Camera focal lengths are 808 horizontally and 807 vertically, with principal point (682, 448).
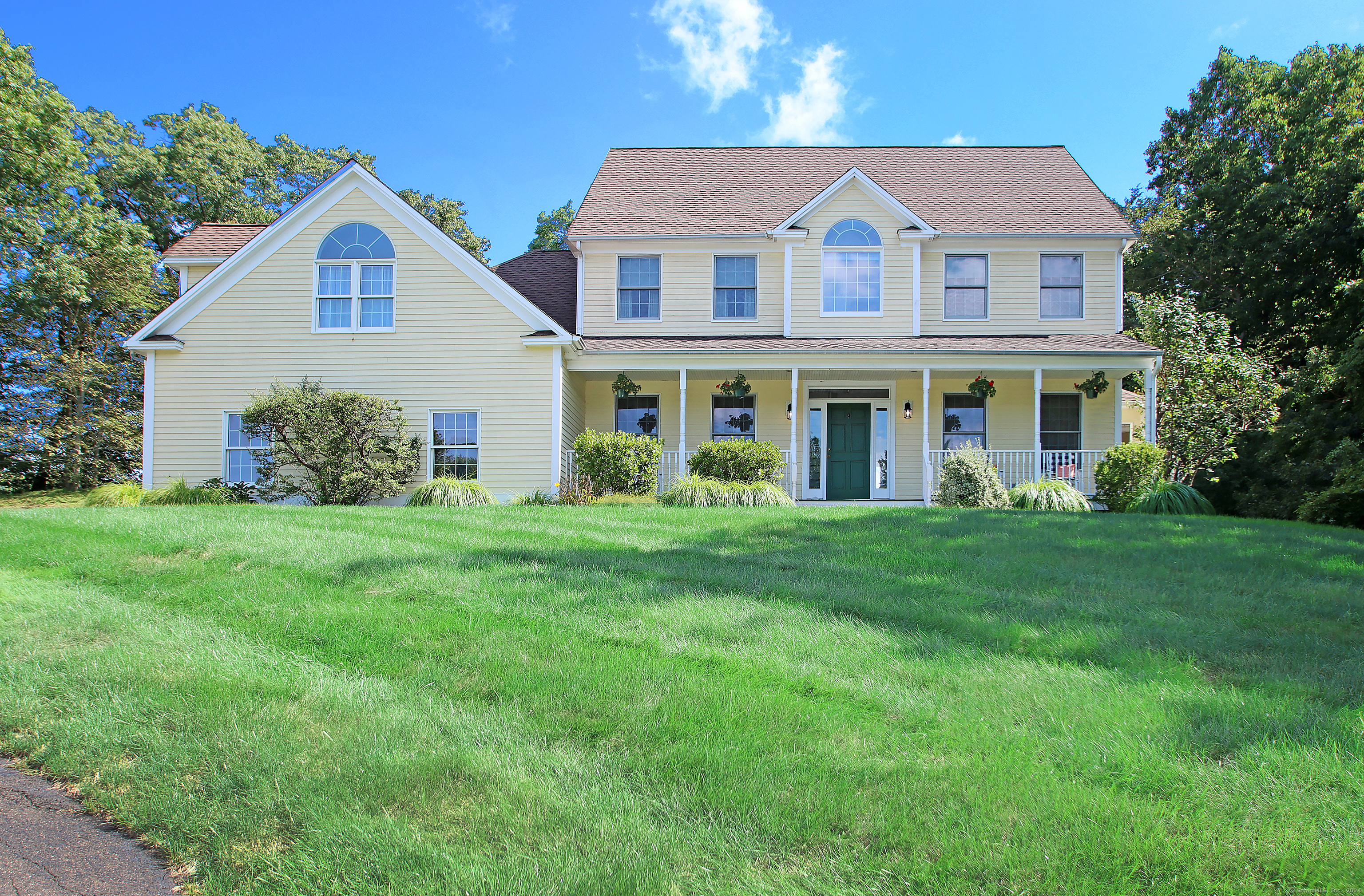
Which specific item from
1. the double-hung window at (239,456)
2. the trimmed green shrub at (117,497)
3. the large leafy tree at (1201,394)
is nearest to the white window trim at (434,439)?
the double-hung window at (239,456)

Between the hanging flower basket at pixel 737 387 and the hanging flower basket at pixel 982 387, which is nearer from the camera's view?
the hanging flower basket at pixel 982 387

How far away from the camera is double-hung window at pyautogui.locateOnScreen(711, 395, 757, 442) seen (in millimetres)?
17453

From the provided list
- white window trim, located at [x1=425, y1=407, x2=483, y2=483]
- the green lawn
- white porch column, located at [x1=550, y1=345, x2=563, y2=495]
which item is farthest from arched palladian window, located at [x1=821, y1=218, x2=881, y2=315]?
the green lawn

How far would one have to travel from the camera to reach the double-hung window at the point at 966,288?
1700 centimetres

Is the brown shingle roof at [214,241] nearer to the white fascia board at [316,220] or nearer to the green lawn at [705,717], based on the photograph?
the white fascia board at [316,220]

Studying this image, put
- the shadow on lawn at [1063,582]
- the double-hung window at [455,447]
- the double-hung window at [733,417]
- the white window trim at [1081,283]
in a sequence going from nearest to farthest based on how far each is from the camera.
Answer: the shadow on lawn at [1063,582]
the double-hung window at [455,447]
the white window trim at [1081,283]
the double-hung window at [733,417]

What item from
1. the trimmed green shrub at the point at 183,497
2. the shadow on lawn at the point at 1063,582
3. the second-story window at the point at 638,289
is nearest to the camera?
the shadow on lawn at the point at 1063,582

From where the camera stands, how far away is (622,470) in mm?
14188

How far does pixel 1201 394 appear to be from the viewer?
1784 cm

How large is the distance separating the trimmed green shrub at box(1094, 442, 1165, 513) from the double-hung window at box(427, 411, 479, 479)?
→ 11.3m

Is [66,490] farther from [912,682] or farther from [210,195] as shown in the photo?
[912,682]

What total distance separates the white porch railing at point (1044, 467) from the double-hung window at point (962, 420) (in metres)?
0.75

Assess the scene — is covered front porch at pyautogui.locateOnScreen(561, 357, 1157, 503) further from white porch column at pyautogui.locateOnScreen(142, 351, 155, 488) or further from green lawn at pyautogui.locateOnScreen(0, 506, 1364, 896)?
green lawn at pyautogui.locateOnScreen(0, 506, 1364, 896)

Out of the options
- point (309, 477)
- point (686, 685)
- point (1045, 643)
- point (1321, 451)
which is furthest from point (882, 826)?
point (309, 477)
